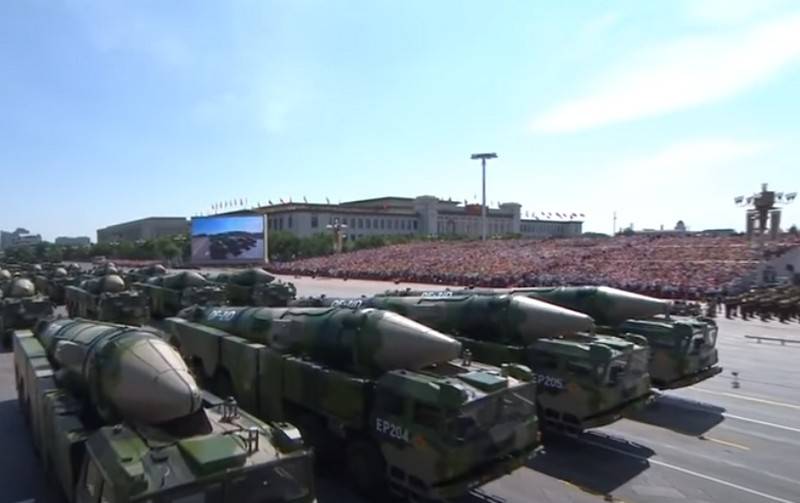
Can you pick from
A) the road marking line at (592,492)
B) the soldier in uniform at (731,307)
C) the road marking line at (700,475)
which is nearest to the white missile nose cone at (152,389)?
the road marking line at (592,492)

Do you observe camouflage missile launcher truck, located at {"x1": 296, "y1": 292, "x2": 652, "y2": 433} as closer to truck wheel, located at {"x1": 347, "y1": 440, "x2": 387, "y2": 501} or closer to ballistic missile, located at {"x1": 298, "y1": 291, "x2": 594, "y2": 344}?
ballistic missile, located at {"x1": 298, "y1": 291, "x2": 594, "y2": 344}

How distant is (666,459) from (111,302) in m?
17.8

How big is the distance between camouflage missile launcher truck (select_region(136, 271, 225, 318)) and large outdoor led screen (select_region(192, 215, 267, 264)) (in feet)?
128

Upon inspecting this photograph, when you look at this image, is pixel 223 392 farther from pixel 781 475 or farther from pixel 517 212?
pixel 517 212

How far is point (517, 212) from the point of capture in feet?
500

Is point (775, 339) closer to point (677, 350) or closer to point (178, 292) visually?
point (677, 350)

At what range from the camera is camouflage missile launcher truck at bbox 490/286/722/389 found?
1284 centimetres

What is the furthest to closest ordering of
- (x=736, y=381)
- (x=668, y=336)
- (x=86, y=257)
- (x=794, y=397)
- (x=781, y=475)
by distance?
1. (x=86, y=257)
2. (x=736, y=381)
3. (x=794, y=397)
4. (x=668, y=336)
5. (x=781, y=475)

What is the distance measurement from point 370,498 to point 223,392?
475 cm

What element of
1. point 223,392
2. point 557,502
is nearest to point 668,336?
point 557,502

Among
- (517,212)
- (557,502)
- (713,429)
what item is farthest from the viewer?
(517,212)

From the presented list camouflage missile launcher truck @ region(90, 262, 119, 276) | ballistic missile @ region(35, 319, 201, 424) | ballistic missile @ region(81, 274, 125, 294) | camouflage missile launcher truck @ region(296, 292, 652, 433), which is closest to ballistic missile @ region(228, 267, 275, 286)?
ballistic missile @ region(81, 274, 125, 294)

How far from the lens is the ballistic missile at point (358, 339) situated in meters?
8.52

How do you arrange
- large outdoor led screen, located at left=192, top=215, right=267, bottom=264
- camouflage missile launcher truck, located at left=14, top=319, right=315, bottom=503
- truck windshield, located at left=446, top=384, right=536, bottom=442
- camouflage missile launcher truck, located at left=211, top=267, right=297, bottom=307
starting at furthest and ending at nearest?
large outdoor led screen, located at left=192, top=215, right=267, bottom=264
camouflage missile launcher truck, located at left=211, top=267, right=297, bottom=307
truck windshield, located at left=446, top=384, right=536, bottom=442
camouflage missile launcher truck, located at left=14, top=319, right=315, bottom=503
